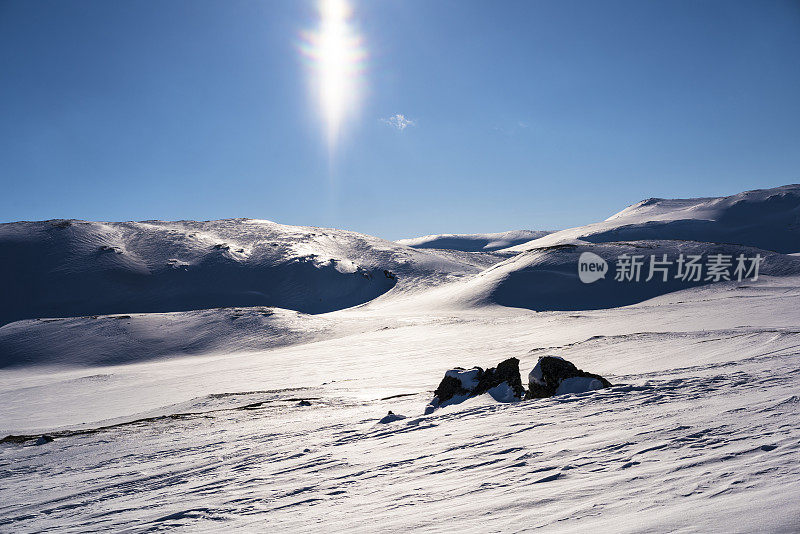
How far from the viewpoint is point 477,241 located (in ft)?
607

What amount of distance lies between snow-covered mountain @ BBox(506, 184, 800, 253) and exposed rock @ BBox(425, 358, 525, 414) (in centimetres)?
8380

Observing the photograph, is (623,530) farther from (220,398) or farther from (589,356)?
(220,398)

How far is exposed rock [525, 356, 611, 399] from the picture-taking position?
9.50 metres

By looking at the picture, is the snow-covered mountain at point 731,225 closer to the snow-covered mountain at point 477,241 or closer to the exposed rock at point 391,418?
the snow-covered mountain at point 477,241

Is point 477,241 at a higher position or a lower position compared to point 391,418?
higher

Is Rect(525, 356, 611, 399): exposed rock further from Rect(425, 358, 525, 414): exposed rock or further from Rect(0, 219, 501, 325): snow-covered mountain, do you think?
Rect(0, 219, 501, 325): snow-covered mountain

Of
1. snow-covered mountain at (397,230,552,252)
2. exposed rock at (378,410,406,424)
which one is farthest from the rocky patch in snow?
snow-covered mountain at (397,230,552,252)

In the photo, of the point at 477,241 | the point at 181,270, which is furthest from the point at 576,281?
the point at 477,241

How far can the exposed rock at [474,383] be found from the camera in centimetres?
1077

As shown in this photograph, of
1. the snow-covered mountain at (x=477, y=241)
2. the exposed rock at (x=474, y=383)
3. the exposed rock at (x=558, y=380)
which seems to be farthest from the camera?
the snow-covered mountain at (x=477, y=241)

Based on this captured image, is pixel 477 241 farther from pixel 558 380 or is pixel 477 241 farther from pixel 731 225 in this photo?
pixel 558 380

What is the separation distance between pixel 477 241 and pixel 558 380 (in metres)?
178
